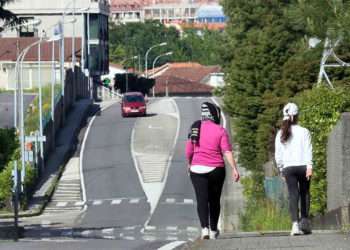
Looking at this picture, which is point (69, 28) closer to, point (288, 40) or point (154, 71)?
point (154, 71)

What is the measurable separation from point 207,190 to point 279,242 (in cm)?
144

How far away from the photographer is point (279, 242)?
1507cm

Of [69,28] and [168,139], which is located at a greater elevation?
[69,28]

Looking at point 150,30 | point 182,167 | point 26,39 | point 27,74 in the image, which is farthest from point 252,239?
point 150,30

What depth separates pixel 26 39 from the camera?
120688 mm

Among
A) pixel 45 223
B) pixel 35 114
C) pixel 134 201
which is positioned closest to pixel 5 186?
pixel 134 201

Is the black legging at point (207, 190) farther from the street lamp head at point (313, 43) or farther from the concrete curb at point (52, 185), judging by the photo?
the concrete curb at point (52, 185)

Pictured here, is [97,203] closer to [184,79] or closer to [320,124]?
[320,124]

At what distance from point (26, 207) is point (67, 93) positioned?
3439 centimetres

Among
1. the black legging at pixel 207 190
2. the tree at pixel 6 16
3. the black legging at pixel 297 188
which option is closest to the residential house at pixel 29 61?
the tree at pixel 6 16

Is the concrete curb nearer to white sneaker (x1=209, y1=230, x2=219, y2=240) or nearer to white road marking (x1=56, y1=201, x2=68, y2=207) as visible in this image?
white road marking (x1=56, y1=201, x2=68, y2=207)

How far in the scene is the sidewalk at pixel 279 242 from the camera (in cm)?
1438

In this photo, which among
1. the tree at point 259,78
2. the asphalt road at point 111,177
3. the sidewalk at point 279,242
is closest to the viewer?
the sidewalk at point 279,242

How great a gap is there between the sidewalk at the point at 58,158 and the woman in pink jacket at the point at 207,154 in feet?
83.7
